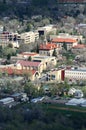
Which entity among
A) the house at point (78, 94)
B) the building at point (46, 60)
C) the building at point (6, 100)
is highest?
the building at point (46, 60)

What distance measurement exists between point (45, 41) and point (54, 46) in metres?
1.13

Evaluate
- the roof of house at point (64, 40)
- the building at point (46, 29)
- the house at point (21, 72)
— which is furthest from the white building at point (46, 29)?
the house at point (21, 72)

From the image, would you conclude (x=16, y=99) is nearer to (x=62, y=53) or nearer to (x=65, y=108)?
(x=65, y=108)

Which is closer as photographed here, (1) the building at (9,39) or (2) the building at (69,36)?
(1) the building at (9,39)

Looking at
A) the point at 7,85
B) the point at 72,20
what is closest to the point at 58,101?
the point at 7,85

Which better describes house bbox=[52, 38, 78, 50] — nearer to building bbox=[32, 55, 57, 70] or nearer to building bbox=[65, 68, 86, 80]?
building bbox=[32, 55, 57, 70]

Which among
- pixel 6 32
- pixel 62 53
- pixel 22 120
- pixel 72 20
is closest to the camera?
pixel 22 120

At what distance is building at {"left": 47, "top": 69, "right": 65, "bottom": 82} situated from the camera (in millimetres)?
18548

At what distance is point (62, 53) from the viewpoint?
22484 millimetres

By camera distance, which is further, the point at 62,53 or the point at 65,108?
the point at 62,53

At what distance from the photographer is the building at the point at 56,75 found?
1855 cm

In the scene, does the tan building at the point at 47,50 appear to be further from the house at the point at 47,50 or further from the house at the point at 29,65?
the house at the point at 29,65

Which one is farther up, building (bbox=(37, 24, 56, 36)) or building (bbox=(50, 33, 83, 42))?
building (bbox=(37, 24, 56, 36))

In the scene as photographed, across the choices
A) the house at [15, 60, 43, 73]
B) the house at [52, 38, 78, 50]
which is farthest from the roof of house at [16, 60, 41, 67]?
the house at [52, 38, 78, 50]
